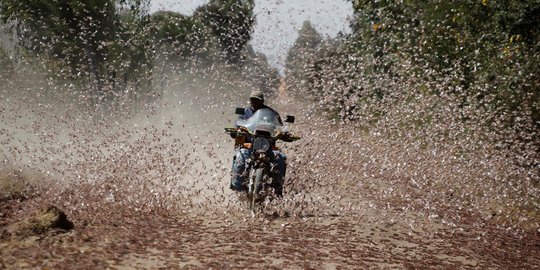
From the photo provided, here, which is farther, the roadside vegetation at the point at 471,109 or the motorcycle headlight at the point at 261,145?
the roadside vegetation at the point at 471,109

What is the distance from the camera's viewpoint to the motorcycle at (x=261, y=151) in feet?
31.6

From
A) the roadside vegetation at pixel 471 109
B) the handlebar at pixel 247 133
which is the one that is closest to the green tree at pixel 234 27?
the roadside vegetation at pixel 471 109

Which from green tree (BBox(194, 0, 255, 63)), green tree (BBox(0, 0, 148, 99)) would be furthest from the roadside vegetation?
green tree (BBox(0, 0, 148, 99))

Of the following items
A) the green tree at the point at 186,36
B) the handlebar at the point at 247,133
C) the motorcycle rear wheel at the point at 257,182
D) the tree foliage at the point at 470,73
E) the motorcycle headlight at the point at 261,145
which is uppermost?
the green tree at the point at 186,36

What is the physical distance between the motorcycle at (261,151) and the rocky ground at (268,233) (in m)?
0.39

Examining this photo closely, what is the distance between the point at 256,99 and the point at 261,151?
1.36 meters

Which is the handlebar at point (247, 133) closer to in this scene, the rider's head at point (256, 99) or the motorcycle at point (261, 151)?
the motorcycle at point (261, 151)

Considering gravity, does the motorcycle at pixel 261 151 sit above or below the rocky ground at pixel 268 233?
above

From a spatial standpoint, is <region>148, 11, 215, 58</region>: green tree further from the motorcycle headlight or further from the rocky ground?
the motorcycle headlight

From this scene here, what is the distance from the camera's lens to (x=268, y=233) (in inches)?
353

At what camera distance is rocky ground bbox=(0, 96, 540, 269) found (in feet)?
23.5

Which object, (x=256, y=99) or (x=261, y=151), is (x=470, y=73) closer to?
(x=256, y=99)

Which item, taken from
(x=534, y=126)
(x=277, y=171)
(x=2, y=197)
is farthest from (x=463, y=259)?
(x=2, y=197)

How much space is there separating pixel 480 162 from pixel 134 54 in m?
26.9
